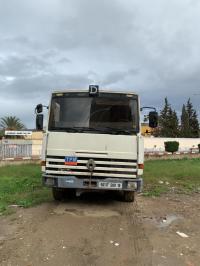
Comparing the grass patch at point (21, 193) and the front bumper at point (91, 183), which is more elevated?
the front bumper at point (91, 183)

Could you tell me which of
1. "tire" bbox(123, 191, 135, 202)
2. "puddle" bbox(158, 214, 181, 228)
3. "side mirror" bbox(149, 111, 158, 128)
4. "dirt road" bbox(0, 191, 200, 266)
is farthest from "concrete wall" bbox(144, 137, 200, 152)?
"puddle" bbox(158, 214, 181, 228)

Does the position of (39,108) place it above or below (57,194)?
above

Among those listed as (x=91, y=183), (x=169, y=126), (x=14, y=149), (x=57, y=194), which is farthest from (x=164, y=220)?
(x=169, y=126)

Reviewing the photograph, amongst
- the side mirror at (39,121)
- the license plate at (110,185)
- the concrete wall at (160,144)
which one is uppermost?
the concrete wall at (160,144)

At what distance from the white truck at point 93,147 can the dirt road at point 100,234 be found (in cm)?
77

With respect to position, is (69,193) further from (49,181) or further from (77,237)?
(77,237)

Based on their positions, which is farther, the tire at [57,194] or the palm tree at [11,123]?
the palm tree at [11,123]

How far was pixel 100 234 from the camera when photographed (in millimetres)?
7785

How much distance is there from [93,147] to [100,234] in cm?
281

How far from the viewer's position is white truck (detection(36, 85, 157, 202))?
1008cm

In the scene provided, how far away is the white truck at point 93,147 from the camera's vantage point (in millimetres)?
10078

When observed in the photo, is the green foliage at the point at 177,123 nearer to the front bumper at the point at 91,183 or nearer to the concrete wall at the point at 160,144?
the concrete wall at the point at 160,144

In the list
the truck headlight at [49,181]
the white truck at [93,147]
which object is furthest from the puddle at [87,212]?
the truck headlight at [49,181]

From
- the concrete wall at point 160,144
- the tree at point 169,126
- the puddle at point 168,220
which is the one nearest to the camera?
the puddle at point 168,220
